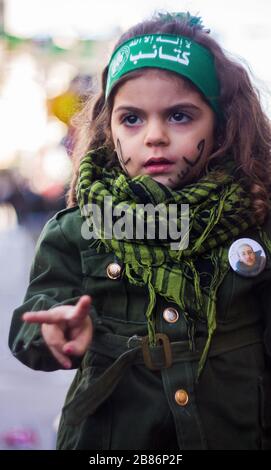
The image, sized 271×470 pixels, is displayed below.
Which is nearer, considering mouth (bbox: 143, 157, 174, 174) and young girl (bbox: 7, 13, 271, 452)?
young girl (bbox: 7, 13, 271, 452)

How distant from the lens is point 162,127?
171cm

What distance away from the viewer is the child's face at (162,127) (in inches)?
67.5

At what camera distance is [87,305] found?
144 cm

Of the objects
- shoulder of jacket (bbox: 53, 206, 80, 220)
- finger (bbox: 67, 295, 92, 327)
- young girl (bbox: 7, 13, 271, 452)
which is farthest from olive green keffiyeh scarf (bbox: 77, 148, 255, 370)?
finger (bbox: 67, 295, 92, 327)

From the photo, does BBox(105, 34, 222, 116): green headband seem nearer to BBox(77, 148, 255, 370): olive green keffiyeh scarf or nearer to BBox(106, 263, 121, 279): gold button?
BBox(77, 148, 255, 370): olive green keffiyeh scarf

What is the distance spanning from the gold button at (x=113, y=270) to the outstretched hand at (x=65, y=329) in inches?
6.7

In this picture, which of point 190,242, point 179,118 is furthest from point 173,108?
point 190,242

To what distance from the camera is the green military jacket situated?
160 centimetres

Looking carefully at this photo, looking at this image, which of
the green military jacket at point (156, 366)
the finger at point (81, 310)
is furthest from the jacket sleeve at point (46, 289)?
the finger at point (81, 310)

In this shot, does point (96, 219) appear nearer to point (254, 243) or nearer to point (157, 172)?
point (157, 172)

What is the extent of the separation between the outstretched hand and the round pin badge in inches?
15.8

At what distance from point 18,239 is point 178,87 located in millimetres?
6529

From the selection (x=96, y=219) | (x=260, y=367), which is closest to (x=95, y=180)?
(x=96, y=219)

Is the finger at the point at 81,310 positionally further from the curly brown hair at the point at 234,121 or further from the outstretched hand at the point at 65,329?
the curly brown hair at the point at 234,121
